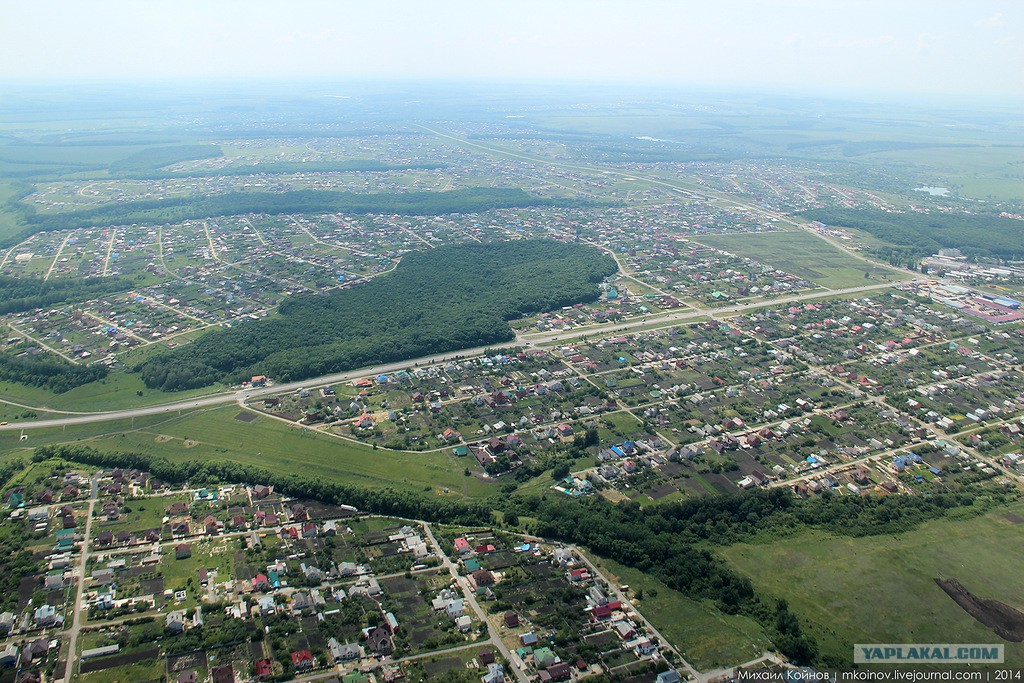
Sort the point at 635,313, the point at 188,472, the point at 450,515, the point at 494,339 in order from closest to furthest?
the point at 450,515 < the point at 188,472 < the point at 494,339 < the point at 635,313

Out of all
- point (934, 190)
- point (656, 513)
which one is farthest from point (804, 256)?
point (934, 190)

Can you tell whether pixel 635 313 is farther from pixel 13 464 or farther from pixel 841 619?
pixel 13 464

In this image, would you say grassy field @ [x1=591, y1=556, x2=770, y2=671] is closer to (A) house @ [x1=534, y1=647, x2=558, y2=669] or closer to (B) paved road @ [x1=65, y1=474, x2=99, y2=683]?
(A) house @ [x1=534, y1=647, x2=558, y2=669]

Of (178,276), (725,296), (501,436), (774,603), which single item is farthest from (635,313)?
(178,276)

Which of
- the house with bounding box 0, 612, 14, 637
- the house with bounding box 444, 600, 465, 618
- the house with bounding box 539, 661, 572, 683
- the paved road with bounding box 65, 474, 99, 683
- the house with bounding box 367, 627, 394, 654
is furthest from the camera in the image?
the house with bounding box 444, 600, 465, 618

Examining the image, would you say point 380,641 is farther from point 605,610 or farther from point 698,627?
point 698,627

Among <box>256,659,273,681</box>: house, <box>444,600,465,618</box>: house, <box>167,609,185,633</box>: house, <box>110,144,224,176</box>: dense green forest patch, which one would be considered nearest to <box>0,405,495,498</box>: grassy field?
<box>444,600,465,618</box>: house

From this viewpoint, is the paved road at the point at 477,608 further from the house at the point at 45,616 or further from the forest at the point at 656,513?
the house at the point at 45,616
